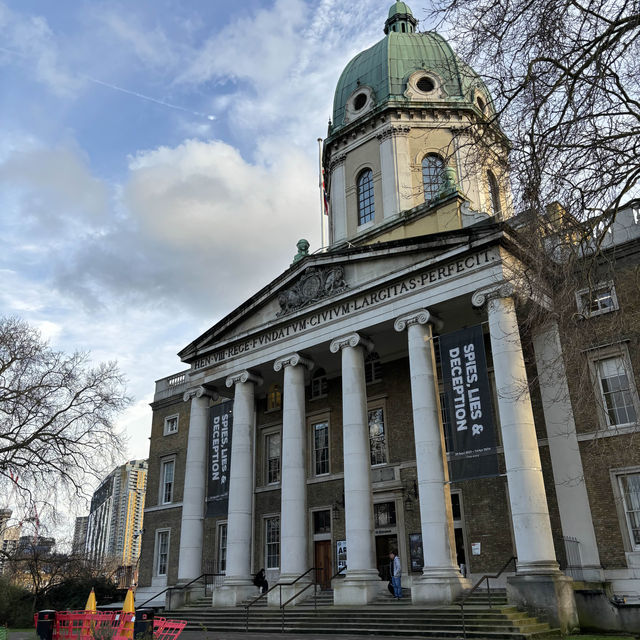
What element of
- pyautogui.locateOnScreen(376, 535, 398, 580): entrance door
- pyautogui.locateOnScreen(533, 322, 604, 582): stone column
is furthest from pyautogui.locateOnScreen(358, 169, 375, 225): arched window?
pyautogui.locateOnScreen(376, 535, 398, 580): entrance door

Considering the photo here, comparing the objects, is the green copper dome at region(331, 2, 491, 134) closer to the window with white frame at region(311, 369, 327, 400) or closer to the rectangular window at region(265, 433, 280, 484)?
the window with white frame at region(311, 369, 327, 400)

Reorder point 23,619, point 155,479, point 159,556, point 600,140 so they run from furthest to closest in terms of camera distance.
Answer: point 155,479
point 159,556
point 23,619
point 600,140

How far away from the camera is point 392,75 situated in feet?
101

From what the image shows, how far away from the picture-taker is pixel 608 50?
29.2 ft

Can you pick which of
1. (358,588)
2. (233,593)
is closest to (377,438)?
(358,588)

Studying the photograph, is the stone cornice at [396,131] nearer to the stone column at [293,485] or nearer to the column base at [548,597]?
the stone column at [293,485]

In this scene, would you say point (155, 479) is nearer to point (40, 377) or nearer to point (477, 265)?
point (40, 377)

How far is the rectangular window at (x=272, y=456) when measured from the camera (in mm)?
28452

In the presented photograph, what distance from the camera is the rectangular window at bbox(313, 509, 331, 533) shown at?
25612 millimetres

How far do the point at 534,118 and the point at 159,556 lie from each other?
29.5 m

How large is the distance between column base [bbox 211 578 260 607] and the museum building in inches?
3.6

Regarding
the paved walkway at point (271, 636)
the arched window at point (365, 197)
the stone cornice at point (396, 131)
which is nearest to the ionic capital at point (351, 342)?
the arched window at point (365, 197)

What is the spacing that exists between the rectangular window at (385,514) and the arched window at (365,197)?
13.0 metres

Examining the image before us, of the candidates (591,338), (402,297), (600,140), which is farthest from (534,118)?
(402,297)
